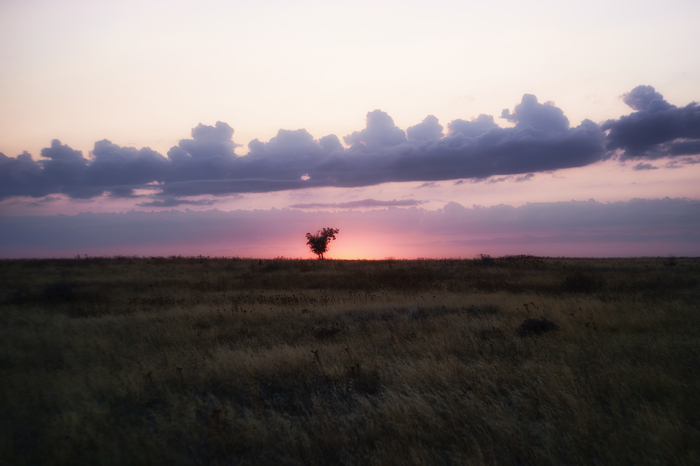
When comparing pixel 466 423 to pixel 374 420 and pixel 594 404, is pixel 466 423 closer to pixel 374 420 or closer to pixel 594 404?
pixel 374 420

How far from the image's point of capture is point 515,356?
7.16 metres

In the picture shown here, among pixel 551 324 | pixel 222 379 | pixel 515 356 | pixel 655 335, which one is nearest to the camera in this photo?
pixel 222 379

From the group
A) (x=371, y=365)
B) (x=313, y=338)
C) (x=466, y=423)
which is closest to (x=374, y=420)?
(x=466, y=423)

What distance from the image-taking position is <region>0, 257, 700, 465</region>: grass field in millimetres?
4168

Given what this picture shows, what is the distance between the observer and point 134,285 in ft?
66.8

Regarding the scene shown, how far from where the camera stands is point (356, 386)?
20.1 ft

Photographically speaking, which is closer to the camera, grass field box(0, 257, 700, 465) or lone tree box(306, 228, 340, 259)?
grass field box(0, 257, 700, 465)

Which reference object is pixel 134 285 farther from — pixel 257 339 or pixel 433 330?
pixel 433 330

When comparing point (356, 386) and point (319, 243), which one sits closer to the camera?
point (356, 386)

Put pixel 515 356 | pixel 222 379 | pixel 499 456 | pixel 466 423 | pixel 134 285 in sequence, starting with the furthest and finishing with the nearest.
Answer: pixel 134 285
pixel 515 356
pixel 222 379
pixel 466 423
pixel 499 456

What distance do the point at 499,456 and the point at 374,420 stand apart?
163 cm

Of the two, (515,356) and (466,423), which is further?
(515,356)

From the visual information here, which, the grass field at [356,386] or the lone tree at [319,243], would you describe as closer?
the grass field at [356,386]

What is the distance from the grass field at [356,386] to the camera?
4168 mm
